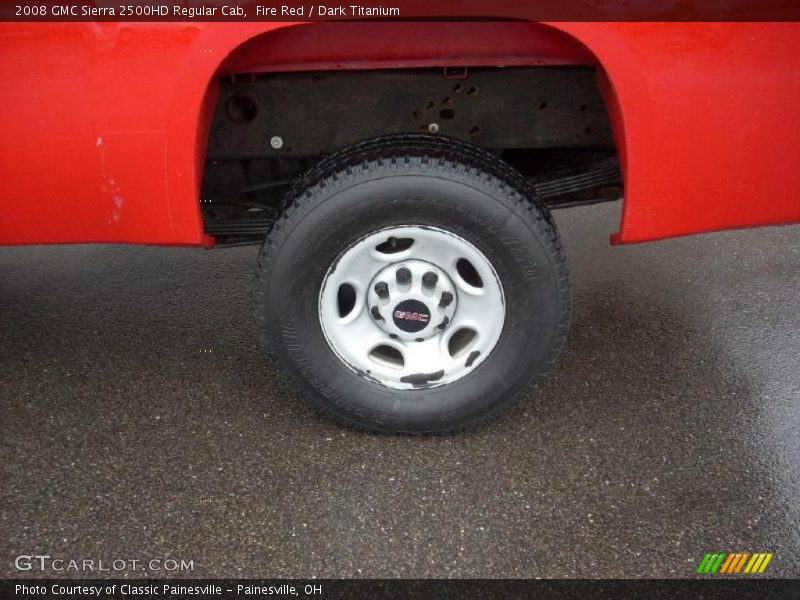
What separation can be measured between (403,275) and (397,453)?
1.92 feet

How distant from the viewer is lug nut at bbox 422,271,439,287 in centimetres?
223

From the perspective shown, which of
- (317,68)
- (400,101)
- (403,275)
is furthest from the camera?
(400,101)

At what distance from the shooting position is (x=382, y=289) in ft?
7.38

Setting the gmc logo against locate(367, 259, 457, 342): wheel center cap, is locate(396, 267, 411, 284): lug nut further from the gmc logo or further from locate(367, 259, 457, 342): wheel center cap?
the gmc logo

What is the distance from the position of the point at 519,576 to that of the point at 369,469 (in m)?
0.59

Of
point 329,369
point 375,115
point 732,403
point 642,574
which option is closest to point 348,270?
point 329,369

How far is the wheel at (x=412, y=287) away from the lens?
208cm

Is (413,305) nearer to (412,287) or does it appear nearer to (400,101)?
(412,287)
